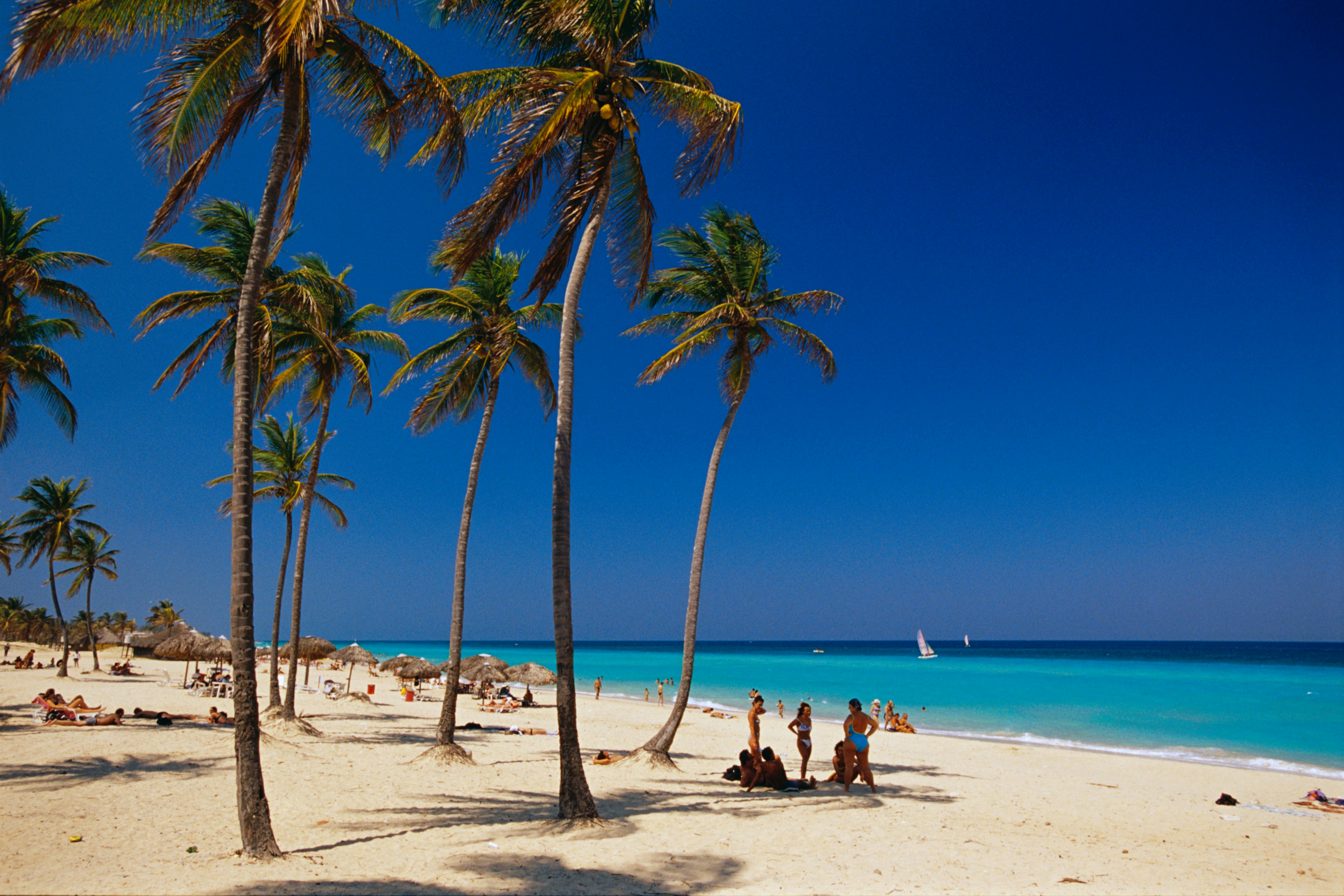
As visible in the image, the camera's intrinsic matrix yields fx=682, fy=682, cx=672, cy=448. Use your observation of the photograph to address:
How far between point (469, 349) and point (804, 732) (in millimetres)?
9369

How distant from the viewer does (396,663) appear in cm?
3634

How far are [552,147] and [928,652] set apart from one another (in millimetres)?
88611

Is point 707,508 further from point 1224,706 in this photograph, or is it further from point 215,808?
point 1224,706

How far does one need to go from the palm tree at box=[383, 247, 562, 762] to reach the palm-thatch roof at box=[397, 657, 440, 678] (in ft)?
76.1

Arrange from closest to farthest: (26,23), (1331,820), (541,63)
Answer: (26,23), (541,63), (1331,820)

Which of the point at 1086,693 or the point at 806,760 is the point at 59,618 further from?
the point at 1086,693

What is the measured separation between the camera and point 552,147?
8.55m

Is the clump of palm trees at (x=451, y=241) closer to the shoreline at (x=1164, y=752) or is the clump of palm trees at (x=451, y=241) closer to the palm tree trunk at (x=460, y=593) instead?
the palm tree trunk at (x=460, y=593)

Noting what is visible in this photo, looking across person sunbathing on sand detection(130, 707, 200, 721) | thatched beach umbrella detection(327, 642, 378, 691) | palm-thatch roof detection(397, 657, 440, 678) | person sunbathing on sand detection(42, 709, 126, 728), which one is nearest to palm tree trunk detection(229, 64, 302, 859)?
person sunbathing on sand detection(42, 709, 126, 728)

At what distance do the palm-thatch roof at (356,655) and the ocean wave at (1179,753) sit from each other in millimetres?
26287

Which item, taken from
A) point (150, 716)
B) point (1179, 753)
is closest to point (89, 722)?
point (150, 716)

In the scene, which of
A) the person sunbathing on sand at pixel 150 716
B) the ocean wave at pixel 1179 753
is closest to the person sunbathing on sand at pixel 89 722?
the person sunbathing on sand at pixel 150 716

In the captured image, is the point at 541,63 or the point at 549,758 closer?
the point at 541,63

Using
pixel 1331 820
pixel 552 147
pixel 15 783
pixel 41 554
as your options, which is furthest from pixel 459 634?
pixel 41 554
